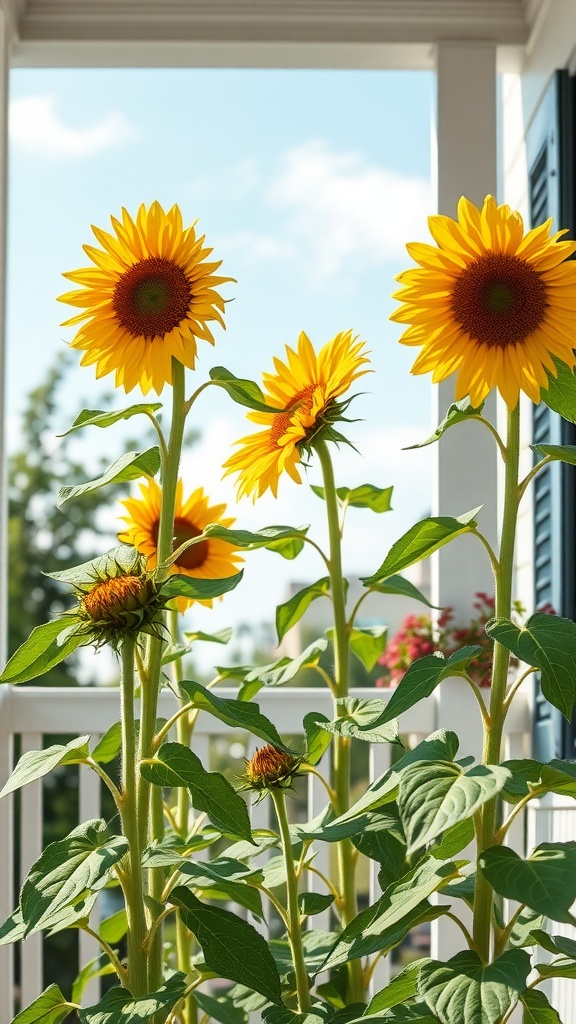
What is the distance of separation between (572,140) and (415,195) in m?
21.8

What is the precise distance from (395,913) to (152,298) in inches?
26.5

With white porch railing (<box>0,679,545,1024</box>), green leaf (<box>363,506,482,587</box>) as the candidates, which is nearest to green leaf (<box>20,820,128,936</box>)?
green leaf (<box>363,506,482,587</box>)

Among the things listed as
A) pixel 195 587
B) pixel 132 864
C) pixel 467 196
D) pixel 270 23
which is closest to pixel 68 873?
pixel 132 864

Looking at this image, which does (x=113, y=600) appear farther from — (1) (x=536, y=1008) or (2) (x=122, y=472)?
(1) (x=536, y=1008)

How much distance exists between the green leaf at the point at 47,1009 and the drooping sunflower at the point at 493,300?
2.55ft

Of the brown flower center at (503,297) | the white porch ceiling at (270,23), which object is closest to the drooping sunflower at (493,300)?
the brown flower center at (503,297)

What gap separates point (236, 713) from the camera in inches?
43.0

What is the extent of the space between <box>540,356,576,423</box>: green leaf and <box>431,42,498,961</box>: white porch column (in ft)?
3.51

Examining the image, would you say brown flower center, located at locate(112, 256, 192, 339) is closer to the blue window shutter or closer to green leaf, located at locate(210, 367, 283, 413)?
green leaf, located at locate(210, 367, 283, 413)

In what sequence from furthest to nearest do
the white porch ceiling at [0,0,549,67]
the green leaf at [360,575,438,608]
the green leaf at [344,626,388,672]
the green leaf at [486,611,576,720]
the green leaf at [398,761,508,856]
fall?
1. the white porch ceiling at [0,0,549,67]
2. the green leaf at [344,626,388,672]
3. the green leaf at [360,575,438,608]
4. the green leaf at [486,611,576,720]
5. the green leaf at [398,761,508,856]

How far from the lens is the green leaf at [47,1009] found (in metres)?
1.18

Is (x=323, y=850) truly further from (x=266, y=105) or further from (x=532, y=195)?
(x=266, y=105)

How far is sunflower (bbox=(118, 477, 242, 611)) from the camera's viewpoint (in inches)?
57.1

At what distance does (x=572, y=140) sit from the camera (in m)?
2.25
